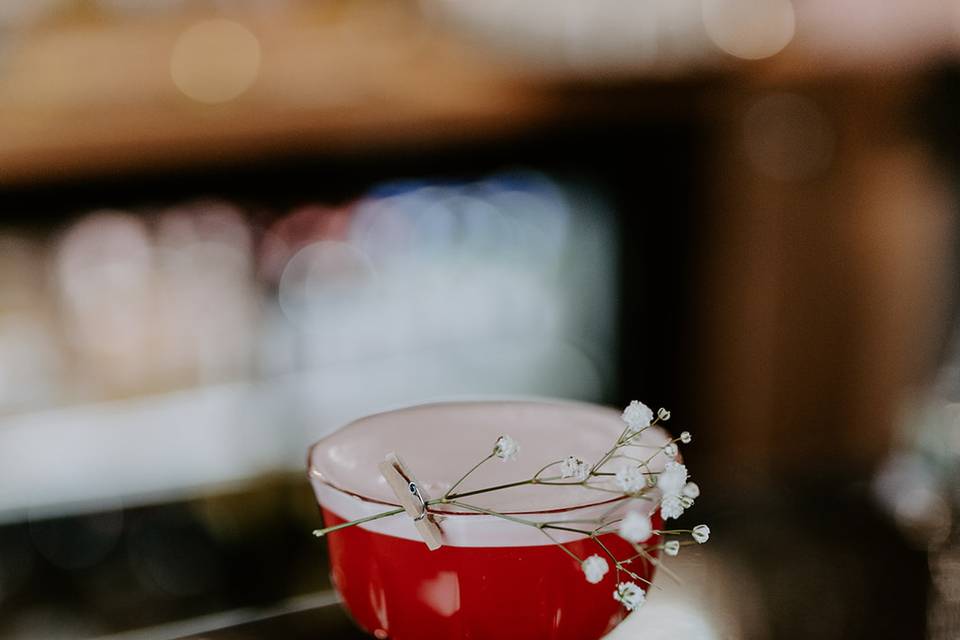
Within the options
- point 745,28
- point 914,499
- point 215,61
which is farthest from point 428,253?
point 914,499

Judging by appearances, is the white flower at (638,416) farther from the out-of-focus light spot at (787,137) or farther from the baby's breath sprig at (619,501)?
the out-of-focus light spot at (787,137)

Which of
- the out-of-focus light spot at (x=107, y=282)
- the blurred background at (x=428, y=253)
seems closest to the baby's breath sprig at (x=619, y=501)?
the blurred background at (x=428, y=253)

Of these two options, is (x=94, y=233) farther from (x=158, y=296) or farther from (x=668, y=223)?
(x=668, y=223)

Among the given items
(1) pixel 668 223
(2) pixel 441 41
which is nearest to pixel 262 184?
(2) pixel 441 41

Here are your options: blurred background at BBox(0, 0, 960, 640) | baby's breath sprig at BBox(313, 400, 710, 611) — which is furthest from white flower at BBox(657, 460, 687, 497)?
blurred background at BBox(0, 0, 960, 640)

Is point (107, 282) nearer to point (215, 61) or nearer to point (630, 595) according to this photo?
point (215, 61)

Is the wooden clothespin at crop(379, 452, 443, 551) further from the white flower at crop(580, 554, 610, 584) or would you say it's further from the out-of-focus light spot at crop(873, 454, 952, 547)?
the out-of-focus light spot at crop(873, 454, 952, 547)

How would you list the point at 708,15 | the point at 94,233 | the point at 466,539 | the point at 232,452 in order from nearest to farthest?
the point at 466,539, the point at 94,233, the point at 232,452, the point at 708,15
